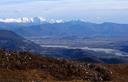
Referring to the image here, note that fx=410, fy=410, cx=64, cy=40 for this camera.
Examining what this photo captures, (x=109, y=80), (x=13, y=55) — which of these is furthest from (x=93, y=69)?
(x=13, y=55)

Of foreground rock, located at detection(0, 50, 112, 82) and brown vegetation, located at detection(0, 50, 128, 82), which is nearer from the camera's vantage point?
brown vegetation, located at detection(0, 50, 128, 82)

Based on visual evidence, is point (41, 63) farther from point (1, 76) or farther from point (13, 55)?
point (1, 76)

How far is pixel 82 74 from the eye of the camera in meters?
48.6

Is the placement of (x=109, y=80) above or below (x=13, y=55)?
below

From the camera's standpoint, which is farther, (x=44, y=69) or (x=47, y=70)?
(x=44, y=69)

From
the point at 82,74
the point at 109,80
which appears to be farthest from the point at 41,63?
the point at 109,80

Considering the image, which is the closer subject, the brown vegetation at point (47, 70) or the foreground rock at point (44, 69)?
the brown vegetation at point (47, 70)

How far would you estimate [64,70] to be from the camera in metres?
48.7

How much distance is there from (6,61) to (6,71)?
12.0 ft

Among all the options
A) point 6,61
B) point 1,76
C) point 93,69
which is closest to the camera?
point 1,76

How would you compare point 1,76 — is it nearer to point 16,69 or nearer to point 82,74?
point 16,69

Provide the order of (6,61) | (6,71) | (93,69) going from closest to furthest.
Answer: (6,71)
(6,61)
(93,69)

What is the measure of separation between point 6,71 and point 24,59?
5557 mm

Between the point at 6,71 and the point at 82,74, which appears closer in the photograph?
the point at 6,71
